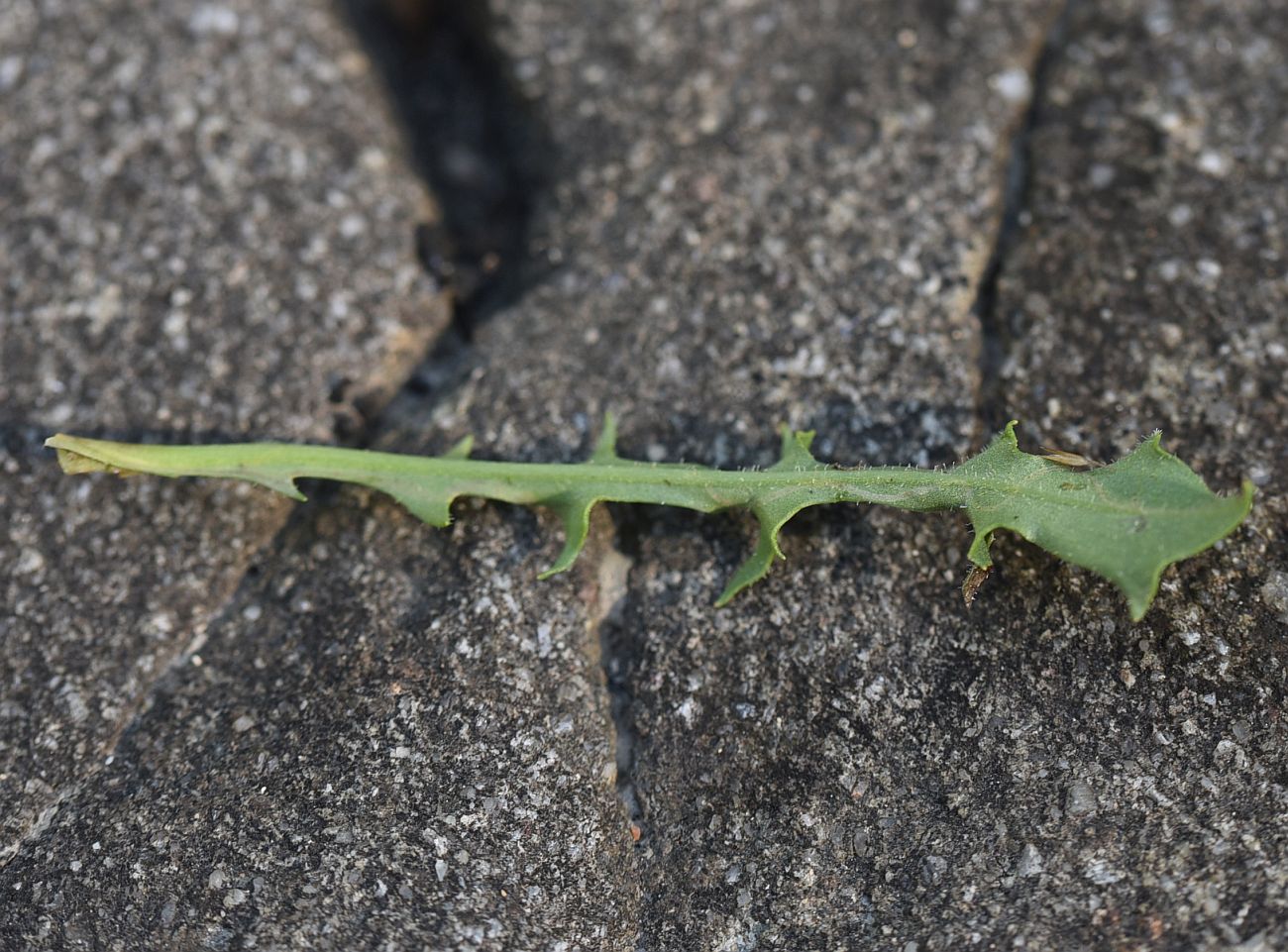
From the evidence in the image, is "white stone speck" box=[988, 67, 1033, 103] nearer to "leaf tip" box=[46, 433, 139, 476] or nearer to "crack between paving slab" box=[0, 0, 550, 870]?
"crack between paving slab" box=[0, 0, 550, 870]

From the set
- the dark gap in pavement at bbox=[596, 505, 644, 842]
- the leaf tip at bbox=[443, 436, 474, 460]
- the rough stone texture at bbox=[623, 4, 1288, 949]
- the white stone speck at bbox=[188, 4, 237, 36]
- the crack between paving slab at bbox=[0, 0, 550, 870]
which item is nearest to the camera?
the rough stone texture at bbox=[623, 4, 1288, 949]

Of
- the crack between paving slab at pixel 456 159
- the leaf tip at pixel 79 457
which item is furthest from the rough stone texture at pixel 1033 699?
the leaf tip at pixel 79 457

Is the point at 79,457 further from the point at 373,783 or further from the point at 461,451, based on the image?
the point at 373,783

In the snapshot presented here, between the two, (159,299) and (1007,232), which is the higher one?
(1007,232)

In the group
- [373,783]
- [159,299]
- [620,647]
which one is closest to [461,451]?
[620,647]

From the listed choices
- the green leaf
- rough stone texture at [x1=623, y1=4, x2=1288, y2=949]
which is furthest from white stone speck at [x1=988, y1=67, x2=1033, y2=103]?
the green leaf

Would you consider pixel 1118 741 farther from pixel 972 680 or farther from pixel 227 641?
pixel 227 641

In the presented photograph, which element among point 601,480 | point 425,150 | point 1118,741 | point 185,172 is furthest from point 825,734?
point 185,172
